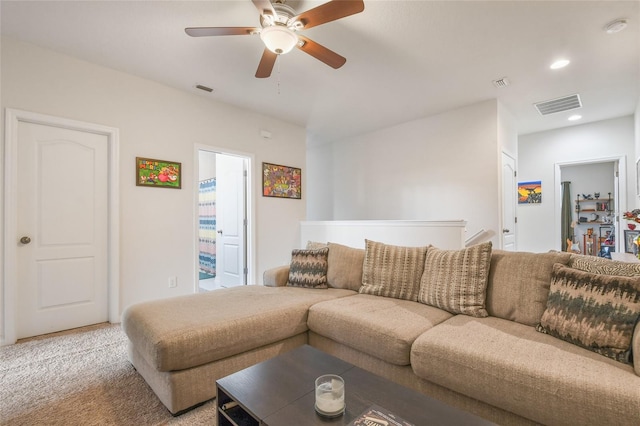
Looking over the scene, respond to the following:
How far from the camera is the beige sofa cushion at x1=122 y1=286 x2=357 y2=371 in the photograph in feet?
5.19

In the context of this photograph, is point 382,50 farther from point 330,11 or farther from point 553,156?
point 553,156

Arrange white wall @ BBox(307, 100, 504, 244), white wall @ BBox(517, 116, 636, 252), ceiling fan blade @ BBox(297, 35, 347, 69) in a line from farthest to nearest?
white wall @ BBox(517, 116, 636, 252), white wall @ BBox(307, 100, 504, 244), ceiling fan blade @ BBox(297, 35, 347, 69)

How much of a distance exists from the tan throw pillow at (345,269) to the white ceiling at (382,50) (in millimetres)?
1912

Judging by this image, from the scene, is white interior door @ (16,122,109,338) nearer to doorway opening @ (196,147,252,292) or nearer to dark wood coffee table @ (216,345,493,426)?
doorway opening @ (196,147,252,292)

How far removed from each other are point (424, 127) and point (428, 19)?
2448 millimetres

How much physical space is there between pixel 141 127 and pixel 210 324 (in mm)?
2641

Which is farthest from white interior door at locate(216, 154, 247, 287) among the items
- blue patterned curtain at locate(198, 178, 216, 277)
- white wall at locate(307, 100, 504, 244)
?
white wall at locate(307, 100, 504, 244)

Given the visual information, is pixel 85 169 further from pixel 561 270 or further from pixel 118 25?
pixel 561 270

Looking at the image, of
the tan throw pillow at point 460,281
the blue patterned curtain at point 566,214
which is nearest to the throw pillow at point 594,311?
the tan throw pillow at point 460,281

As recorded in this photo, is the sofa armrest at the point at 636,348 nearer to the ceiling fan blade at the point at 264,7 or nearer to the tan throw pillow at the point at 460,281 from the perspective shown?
the tan throw pillow at the point at 460,281

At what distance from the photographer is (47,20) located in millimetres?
2355

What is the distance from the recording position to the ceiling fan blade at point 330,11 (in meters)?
1.72

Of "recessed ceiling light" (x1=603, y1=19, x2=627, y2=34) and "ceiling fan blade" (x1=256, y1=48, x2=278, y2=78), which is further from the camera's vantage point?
"recessed ceiling light" (x1=603, y1=19, x2=627, y2=34)

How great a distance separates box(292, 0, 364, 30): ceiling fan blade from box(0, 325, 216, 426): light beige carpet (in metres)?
2.41
